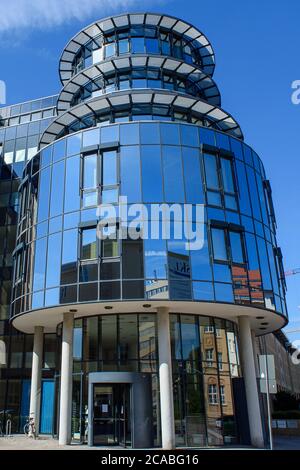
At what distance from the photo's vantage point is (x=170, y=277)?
19.2 meters

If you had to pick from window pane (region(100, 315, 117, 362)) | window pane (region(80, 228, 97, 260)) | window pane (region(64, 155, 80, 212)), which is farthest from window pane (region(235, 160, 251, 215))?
window pane (region(100, 315, 117, 362))

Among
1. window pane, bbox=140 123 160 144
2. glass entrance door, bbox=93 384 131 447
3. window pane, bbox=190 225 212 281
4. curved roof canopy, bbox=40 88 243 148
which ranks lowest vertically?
glass entrance door, bbox=93 384 131 447

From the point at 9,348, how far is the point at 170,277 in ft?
49.5

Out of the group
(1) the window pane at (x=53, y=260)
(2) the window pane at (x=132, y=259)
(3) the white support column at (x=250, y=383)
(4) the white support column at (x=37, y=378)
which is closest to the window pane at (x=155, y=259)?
(2) the window pane at (x=132, y=259)

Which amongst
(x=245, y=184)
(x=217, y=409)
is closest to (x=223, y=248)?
(x=245, y=184)

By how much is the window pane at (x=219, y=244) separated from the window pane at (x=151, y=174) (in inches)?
120

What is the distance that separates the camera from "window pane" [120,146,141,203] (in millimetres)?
20531

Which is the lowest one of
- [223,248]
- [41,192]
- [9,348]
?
[9,348]

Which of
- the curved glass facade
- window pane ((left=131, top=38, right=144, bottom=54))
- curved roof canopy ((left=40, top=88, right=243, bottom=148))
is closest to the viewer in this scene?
the curved glass facade

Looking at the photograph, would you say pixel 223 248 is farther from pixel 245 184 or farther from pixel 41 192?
pixel 41 192

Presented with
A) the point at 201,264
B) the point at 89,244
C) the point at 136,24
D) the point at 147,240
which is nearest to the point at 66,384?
the point at 89,244

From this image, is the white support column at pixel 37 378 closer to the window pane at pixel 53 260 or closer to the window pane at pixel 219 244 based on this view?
the window pane at pixel 53 260

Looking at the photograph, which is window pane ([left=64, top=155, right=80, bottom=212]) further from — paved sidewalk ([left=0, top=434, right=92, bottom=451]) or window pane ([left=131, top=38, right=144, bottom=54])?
window pane ([left=131, top=38, right=144, bottom=54])

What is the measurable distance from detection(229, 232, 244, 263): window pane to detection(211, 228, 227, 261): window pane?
47 centimetres
